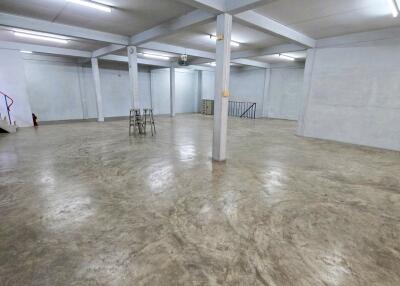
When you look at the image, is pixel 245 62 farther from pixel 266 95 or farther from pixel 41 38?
pixel 41 38

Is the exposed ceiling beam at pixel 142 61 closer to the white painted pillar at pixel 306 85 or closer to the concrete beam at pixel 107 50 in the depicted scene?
the concrete beam at pixel 107 50

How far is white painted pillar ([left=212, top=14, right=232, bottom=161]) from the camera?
159 inches

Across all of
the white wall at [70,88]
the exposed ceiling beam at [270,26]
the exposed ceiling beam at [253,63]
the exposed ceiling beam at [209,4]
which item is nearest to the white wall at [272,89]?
the exposed ceiling beam at [253,63]

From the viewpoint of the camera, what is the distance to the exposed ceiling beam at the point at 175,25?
4383mm

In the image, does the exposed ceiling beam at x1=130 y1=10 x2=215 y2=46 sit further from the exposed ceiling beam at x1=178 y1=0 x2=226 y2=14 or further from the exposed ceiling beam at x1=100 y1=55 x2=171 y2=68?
the exposed ceiling beam at x1=100 y1=55 x2=171 y2=68

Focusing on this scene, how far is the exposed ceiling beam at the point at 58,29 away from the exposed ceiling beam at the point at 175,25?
2.19ft

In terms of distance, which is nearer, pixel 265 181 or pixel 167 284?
pixel 167 284

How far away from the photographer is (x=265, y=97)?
12.8 meters

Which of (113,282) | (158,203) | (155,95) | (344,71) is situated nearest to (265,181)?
(158,203)

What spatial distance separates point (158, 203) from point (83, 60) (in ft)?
34.8

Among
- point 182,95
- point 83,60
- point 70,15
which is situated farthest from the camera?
point 182,95

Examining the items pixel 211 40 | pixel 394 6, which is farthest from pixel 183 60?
pixel 394 6

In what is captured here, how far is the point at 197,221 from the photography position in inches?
93.8

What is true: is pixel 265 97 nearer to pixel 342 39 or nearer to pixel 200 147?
pixel 342 39
